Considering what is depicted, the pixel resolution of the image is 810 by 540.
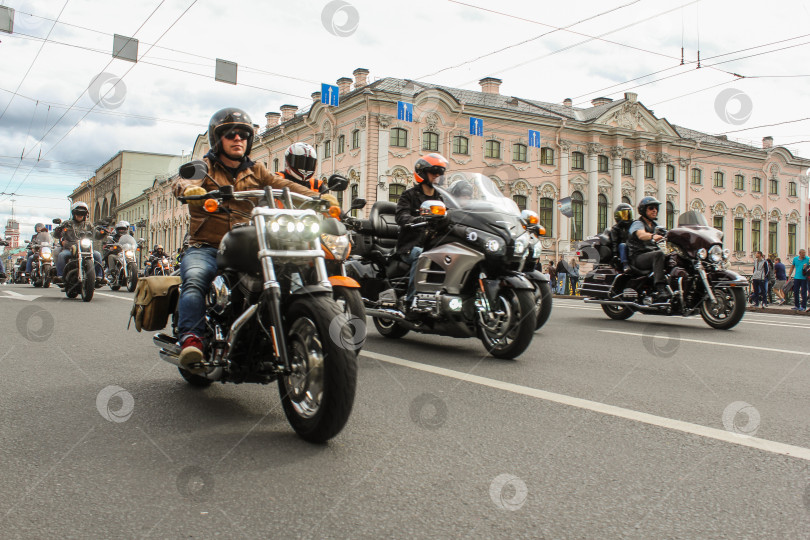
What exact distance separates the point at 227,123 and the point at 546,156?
43.7m

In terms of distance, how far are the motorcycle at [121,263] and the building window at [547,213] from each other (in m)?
33.5

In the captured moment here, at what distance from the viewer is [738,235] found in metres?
54.9

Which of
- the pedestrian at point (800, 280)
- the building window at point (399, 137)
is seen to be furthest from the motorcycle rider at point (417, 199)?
the building window at point (399, 137)

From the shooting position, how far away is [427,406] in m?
4.03

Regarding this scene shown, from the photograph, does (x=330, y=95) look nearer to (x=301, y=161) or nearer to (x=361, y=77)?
(x=361, y=77)

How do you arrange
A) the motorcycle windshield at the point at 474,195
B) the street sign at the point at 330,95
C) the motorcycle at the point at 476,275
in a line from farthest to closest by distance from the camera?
the street sign at the point at 330,95 → the motorcycle windshield at the point at 474,195 → the motorcycle at the point at 476,275

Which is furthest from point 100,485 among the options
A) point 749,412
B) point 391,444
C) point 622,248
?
point 622,248

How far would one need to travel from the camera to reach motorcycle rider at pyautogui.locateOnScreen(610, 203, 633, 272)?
10.4 metres

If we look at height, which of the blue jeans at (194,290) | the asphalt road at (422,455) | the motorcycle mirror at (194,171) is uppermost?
the motorcycle mirror at (194,171)

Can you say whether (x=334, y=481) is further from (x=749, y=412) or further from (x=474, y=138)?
(x=474, y=138)

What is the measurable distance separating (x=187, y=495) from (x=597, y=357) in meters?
4.35

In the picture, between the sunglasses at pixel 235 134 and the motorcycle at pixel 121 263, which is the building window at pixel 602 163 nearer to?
the motorcycle at pixel 121 263

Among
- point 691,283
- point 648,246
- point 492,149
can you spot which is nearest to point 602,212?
point 492,149

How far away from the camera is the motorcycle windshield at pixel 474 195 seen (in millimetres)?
6223
